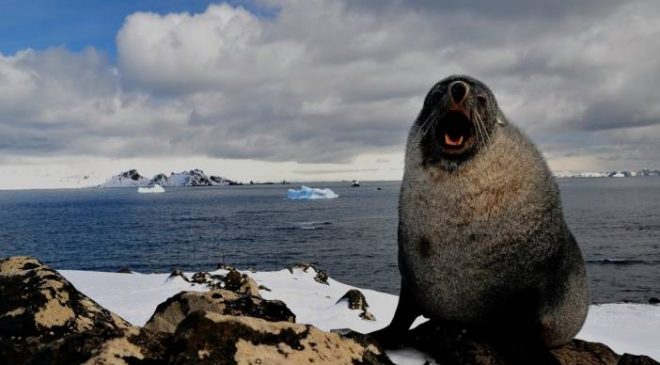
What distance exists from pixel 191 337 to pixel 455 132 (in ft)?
10.2

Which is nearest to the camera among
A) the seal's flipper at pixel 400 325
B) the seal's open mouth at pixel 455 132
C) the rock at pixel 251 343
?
the rock at pixel 251 343

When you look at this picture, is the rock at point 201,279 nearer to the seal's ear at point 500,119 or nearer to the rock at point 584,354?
the rock at point 584,354

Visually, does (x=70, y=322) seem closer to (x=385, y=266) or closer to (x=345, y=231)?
(x=385, y=266)

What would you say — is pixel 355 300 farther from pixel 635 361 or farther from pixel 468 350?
pixel 468 350

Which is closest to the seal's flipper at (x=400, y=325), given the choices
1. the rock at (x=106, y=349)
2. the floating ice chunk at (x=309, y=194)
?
the rock at (x=106, y=349)

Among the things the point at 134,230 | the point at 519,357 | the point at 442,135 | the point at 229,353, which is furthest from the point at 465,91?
the point at 134,230

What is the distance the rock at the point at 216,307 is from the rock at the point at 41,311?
28.6 inches

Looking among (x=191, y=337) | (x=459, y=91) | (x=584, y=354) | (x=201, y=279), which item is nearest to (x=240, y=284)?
(x=201, y=279)

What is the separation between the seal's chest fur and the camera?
5.45m

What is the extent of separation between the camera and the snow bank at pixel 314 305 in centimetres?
1448

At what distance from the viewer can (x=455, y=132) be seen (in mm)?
5457

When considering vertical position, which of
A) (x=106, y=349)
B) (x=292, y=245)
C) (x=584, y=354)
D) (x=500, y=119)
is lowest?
(x=292, y=245)

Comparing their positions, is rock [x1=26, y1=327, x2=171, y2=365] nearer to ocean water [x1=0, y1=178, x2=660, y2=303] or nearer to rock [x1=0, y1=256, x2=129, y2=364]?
rock [x1=0, y1=256, x2=129, y2=364]

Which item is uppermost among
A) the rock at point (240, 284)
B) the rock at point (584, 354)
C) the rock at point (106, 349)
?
the rock at point (106, 349)
